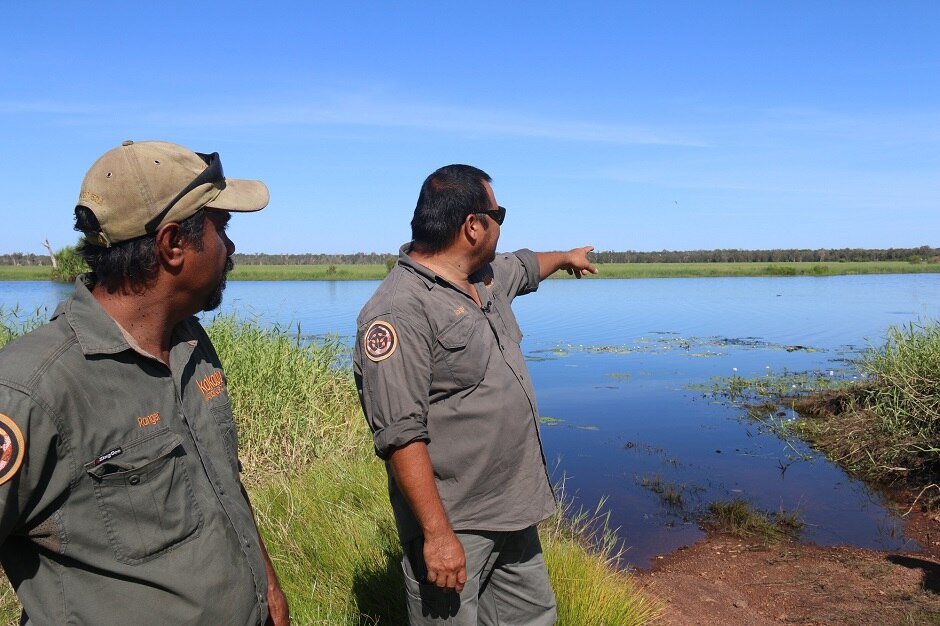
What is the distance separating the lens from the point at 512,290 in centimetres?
366

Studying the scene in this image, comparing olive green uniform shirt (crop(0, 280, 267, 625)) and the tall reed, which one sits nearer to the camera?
olive green uniform shirt (crop(0, 280, 267, 625))

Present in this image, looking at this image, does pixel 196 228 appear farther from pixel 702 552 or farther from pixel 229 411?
pixel 702 552


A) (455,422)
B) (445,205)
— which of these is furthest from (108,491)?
(445,205)

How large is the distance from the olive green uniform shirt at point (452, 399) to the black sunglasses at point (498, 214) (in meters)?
0.32

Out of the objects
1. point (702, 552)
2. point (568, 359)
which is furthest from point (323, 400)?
point (568, 359)

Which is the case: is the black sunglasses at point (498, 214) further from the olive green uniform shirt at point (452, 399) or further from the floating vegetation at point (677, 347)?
the floating vegetation at point (677, 347)

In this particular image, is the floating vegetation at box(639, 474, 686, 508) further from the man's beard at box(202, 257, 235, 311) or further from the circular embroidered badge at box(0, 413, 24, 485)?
the circular embroidered badge at box(0, 413, 24, 485)

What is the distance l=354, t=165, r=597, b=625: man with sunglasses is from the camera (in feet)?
8.32

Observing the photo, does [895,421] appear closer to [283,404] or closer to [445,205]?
[283,404]

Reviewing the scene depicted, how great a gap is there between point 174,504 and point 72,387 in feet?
1.25

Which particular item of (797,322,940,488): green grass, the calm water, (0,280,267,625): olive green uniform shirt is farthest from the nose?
(797,322,940,488): green grass

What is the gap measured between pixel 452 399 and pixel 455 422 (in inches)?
3.3

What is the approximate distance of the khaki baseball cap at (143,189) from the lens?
1807mm

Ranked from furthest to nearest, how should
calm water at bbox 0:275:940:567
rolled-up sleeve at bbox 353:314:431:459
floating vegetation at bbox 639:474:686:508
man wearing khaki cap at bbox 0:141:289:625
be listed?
floating vegetation at bbox 639:474:686:508
calm water at bbox 0:275:940:567
rolled-up sleeve at bbox 353:314:431:459
man wearing khaki cap at bbox 0:141:289:625
